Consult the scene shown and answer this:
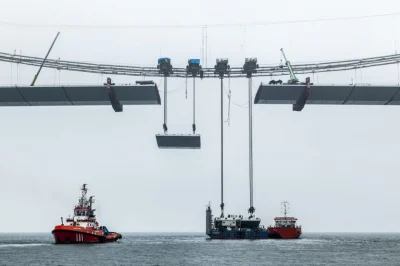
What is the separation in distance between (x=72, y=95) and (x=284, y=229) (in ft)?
246

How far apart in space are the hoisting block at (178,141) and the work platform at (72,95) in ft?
15.8

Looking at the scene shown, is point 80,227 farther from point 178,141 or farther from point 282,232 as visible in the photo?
point 282,232

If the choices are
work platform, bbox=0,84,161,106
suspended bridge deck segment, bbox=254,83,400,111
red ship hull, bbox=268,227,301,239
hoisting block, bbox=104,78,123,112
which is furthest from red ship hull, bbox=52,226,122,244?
red ship hull, bbox=268,227,301,239

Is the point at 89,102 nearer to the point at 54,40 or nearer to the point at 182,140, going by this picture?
the point at 182,140

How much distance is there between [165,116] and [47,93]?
15.6 metres

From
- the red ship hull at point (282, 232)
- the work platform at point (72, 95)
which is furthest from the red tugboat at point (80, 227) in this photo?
the red ship hull at point (282, 232)

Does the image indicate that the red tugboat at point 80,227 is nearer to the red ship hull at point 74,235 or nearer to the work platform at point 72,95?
the red ship hull at point 74,235

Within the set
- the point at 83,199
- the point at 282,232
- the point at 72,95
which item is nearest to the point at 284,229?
the point at 282,232

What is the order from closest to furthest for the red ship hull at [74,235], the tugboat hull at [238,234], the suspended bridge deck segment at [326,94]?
1. the suspended bridge deck segment at [326,94]
2. the red ship hull at [74,235]
3. the tugboat hull at [238,234]

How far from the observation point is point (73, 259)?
65250mm

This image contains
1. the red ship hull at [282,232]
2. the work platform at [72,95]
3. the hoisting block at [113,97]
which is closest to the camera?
the hoisting block at [113,97]

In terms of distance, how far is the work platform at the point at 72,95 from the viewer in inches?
2863

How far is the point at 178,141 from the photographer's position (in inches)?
2913

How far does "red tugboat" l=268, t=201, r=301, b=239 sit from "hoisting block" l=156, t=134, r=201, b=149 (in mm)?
66111
